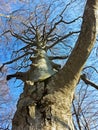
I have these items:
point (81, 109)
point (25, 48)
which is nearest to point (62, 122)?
point (25, 48)

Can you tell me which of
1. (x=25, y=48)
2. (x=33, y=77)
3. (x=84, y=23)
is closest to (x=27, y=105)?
(x=33, y=77)

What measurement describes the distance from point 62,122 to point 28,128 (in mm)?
417

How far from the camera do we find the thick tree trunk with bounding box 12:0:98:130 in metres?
2.82

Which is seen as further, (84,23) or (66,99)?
(66,99)

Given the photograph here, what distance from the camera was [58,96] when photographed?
304 cm

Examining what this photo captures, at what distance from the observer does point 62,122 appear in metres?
2.86

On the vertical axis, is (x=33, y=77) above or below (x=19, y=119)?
above

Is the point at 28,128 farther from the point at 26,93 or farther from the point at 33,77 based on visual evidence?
the point at 33,77

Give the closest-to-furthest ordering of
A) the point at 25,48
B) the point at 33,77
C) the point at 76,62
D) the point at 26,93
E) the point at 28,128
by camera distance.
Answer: the point at 28,128 → the point at 76,62 → the point at 26,93 → the point at 33,77 → the point at 25,48

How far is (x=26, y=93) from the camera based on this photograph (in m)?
3.28

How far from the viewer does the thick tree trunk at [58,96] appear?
9.25 feet

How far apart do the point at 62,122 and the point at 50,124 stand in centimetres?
17

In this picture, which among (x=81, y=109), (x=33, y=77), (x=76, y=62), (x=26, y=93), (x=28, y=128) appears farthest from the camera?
(x=81, y=109)

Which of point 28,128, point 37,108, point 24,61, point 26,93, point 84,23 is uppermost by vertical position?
point 24,61
